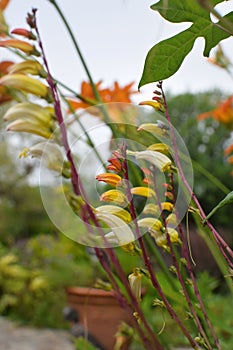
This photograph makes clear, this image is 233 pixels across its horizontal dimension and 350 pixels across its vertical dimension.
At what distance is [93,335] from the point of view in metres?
1.78

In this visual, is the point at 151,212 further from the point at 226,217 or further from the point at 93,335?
the point at 226,217

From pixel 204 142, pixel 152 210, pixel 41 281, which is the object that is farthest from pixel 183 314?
pixel 204 142

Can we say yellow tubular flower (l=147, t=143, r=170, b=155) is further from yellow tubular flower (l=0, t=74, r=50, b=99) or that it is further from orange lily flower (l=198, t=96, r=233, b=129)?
orange lily flower (l=198, t=96, r=233, b=129)

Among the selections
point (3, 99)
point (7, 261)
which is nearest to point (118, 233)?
→ point (3, 99)

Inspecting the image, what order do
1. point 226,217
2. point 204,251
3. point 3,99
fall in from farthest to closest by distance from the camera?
point 226,217
point 204,251
point 3,99

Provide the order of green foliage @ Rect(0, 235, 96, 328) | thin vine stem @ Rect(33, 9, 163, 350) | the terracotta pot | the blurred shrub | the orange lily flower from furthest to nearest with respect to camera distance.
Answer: the blurred shrub
green foliage @ Rect(0, 235, 96, 328)
the terracotta pot
the orange lily flower
thin vine stem @ Rect(33, 9, 163, 350)

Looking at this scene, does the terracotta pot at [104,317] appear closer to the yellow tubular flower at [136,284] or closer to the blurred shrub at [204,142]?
the yellow tubular flower at [136,284]

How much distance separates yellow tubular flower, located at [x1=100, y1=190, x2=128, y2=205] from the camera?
27cm

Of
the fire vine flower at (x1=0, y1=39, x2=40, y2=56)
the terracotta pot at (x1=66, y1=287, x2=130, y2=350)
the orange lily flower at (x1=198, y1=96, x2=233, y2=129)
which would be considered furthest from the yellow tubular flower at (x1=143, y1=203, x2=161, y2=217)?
the terracotta pot at (x1=66, y1=287, x2=130, y2=350)

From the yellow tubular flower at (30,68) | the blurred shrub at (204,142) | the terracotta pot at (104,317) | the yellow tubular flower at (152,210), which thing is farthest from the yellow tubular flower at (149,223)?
the blurred shrub at (204,142)

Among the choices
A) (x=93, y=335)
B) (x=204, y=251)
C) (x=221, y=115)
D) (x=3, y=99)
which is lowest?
(x=204, y=251)

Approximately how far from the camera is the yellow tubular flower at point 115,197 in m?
0.27

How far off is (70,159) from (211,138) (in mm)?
4036

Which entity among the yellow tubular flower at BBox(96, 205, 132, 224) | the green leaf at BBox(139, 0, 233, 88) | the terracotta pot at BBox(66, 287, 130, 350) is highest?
the green leaf at BBox(139, 0, 233, 88)
